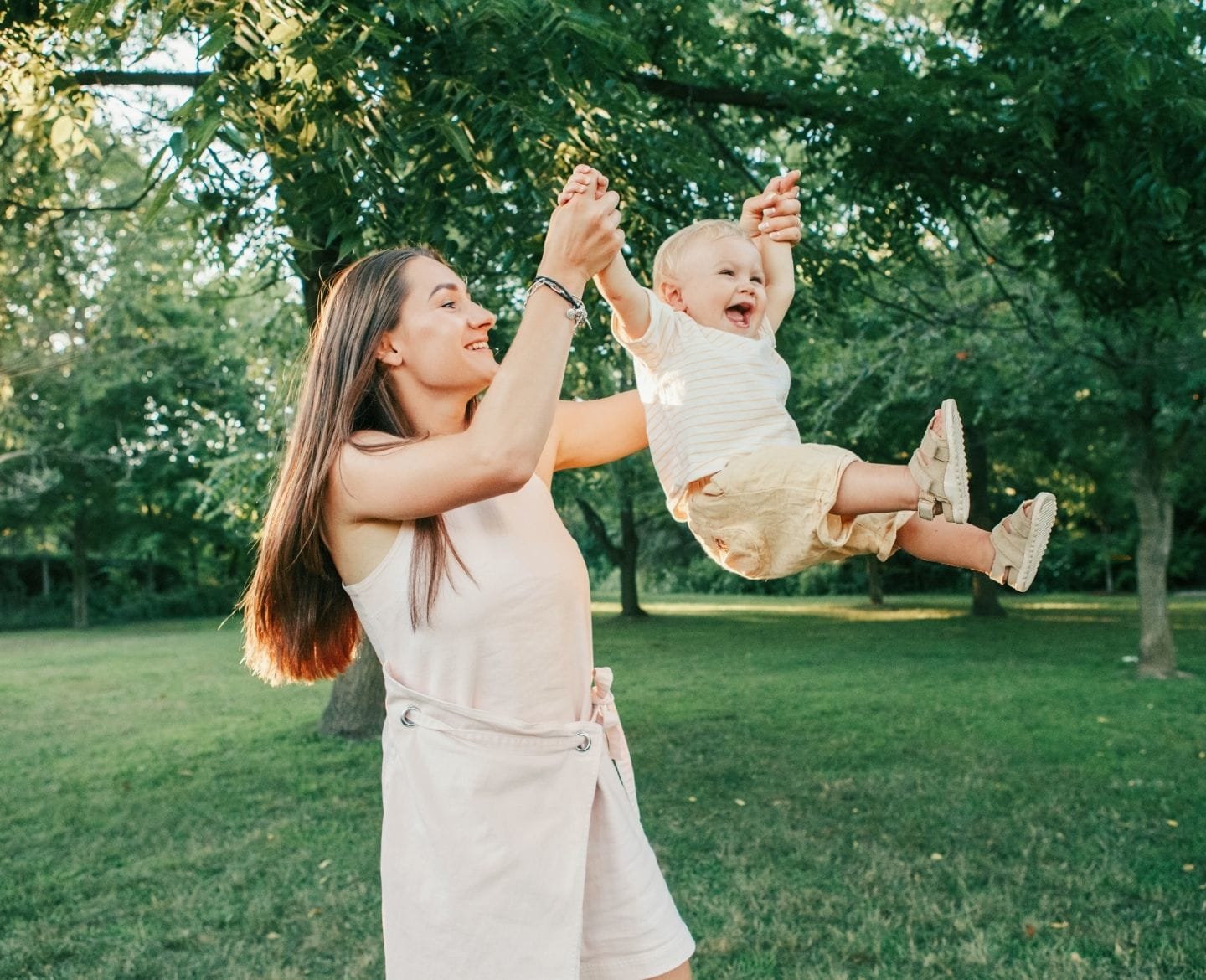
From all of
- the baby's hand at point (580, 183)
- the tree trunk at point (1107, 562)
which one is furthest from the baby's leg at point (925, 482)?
the tree trunk at point (1107, 562)

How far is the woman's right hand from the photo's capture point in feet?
6.55

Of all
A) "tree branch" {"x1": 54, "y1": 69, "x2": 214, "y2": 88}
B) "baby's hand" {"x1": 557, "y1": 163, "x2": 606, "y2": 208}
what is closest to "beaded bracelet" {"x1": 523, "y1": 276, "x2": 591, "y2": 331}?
"baby's hand" {"x1": 557, "y1": 163, "x2": 606, "y2": 208}

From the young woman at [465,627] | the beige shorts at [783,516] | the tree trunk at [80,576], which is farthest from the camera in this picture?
the tree trunk at [80,576]

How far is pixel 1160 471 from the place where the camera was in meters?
12.9

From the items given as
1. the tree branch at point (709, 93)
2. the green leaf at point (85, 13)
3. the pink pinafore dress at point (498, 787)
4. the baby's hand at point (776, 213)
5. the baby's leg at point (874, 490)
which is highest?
the tree branch at point (709, 93)

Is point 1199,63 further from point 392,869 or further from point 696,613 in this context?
point 696,613

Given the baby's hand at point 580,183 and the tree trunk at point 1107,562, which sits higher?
the baby's hand at point 580,183

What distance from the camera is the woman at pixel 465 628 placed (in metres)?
2.09

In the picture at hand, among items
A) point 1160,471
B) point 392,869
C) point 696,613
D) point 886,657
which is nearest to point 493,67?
point 392,869

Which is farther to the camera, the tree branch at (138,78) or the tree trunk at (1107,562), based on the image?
the tree trunk at (1107,562)

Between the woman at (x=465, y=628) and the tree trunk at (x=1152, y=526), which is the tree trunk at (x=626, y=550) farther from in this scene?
the woman at (x=465, y=628)

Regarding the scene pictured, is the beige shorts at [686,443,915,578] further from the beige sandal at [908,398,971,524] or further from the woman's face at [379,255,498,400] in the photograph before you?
the woman's face at [379,255,498,400]

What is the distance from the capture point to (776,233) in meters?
2.75

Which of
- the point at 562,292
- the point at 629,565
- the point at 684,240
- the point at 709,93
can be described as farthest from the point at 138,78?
the point at 629,565
